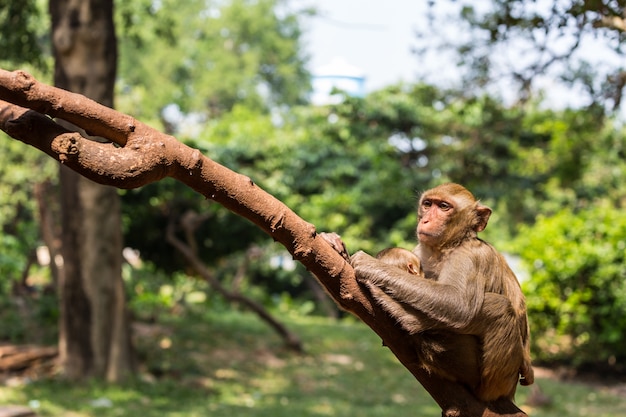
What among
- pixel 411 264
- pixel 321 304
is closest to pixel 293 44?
pixel 321 304

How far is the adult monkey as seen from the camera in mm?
3262

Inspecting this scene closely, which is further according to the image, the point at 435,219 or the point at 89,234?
the point at 89,234

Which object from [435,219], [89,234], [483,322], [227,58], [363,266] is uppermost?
[227,58]

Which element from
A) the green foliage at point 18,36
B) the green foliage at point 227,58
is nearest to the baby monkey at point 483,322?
the green foliage at point 18,36

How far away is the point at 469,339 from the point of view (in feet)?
11.2

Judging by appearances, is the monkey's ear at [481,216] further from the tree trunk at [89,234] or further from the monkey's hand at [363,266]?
the tree trunk at [89,234]

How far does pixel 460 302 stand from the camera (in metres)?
3.29

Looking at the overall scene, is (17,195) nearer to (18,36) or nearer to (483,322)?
(18,36)

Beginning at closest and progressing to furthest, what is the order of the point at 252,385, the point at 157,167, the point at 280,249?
the point at 157,167
the point at 252,385
the point at 280,249

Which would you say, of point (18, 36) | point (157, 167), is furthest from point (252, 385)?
point (157, 167)

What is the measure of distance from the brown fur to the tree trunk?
20.0 ft

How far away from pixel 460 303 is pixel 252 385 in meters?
7.36

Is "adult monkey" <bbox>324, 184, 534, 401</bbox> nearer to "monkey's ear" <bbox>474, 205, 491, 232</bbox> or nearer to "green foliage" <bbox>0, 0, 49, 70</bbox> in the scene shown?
"monkey's ear" <bbox>474, 205, 491, 232</bbox>

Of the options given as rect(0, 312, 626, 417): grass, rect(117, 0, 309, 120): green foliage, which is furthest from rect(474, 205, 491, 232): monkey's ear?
rect(117, 0, 309, 120): green foliage
